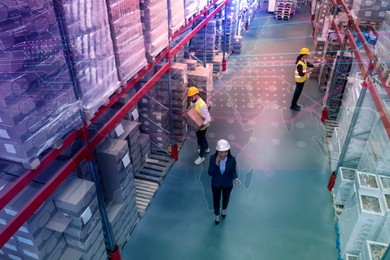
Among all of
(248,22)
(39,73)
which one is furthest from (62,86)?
(248,22)

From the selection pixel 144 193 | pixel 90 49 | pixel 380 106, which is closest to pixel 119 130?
pixel 144 193

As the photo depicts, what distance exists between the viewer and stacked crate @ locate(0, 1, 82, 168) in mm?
2684

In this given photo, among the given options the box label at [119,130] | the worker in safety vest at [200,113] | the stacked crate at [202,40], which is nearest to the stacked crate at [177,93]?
the worker in safety vest at [200,113]

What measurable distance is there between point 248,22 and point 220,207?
502 inches

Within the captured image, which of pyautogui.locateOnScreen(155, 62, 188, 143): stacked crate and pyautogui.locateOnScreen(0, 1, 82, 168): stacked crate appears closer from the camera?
pyautogui.locateOnScreen(0, 1, 82, 168): stacked crate

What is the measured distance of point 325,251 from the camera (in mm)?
5227

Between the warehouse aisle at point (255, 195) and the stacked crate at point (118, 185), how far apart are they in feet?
1.29

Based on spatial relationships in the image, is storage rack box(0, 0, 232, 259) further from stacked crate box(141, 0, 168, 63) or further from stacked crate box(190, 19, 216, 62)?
stacked crate box(190, 19, 216, 62)

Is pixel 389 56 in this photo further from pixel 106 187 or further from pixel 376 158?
pixel 106 187

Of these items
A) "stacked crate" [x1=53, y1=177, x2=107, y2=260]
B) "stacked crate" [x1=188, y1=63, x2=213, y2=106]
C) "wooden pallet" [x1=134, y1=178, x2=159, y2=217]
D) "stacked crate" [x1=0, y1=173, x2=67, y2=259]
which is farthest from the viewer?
"stacked crate" [x1=188, y1=63, x2=213, y2=106]

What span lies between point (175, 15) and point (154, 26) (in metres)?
1.11

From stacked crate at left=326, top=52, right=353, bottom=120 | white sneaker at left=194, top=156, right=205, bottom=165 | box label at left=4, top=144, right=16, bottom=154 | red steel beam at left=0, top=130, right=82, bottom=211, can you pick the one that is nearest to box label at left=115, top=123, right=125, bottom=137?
red steel beam at left=0, top=130, right=82, bottom=211

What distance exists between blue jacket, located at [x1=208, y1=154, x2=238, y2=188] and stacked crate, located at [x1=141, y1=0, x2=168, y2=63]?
79.3 inches

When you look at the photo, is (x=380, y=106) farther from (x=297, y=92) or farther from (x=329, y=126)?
(x=297, y=92)
